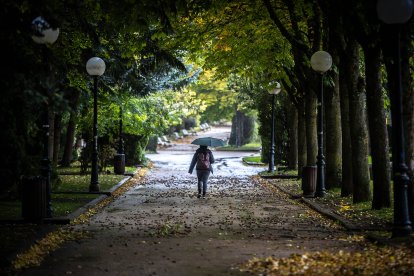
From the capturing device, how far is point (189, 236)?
10609 millimetres

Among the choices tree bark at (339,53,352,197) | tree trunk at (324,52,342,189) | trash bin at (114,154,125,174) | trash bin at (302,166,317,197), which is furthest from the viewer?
trash bin at (114,154,125,174)

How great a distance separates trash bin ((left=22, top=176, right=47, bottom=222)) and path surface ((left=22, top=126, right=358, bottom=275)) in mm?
959

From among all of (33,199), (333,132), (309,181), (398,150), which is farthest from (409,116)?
(33,199)

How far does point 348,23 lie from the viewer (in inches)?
474

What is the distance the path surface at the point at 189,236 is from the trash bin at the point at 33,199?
959mm

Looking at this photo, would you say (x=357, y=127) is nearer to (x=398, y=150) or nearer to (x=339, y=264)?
(x=398, y=150)

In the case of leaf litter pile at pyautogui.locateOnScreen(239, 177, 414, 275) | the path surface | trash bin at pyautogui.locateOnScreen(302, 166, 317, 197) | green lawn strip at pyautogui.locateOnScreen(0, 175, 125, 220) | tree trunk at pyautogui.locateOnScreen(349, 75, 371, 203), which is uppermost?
tree trunk at pyautogui.locateOnScreen(349, 75, 371, 203)

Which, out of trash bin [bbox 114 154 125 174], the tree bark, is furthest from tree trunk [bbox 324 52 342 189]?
trash bin [bbox 114 154 125 174]

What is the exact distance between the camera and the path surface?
26.6 ft

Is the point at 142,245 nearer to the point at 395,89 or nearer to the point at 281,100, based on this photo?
Result: the point at 395,89

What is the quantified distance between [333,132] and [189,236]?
9.25 metres

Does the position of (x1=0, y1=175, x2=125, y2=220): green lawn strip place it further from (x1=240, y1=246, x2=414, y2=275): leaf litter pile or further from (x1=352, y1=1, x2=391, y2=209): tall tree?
(x1=352, y1=1, x2=391, y2=209): tall tree

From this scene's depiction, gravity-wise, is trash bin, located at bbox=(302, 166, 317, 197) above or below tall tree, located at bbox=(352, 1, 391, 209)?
below

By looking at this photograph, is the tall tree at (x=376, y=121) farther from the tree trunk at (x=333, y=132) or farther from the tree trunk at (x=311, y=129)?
the tree trunk at (x=311, y=129)
